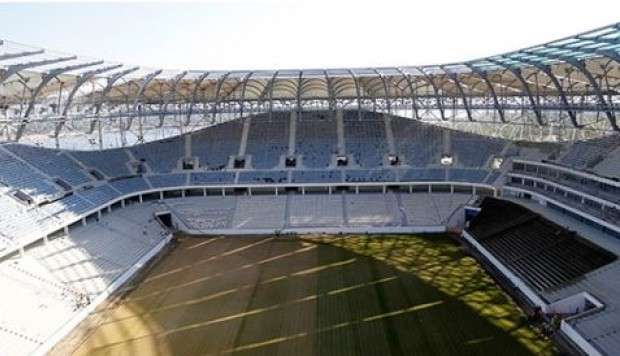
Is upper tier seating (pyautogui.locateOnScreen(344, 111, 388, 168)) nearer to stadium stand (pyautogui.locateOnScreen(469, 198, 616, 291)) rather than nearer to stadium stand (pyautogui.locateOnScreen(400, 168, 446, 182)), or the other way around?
stadium stand (pyautogui.locateOnScreen(400, 168, 446, 182))

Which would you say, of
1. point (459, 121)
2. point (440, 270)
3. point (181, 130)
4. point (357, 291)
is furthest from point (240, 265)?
point (459, 121)

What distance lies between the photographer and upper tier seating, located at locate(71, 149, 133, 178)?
42.1 m

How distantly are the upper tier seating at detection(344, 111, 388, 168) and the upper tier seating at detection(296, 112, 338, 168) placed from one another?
1.37 metres

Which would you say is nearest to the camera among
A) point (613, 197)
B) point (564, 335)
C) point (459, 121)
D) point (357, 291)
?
point (564, 335)

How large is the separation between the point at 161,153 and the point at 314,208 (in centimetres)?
1608

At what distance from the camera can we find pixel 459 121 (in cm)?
4675

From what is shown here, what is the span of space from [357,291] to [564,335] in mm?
9391

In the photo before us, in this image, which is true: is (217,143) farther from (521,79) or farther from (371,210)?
(521,79)

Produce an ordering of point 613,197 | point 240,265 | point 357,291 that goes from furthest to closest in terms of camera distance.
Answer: point 240,265, point 613,197, point 357,291

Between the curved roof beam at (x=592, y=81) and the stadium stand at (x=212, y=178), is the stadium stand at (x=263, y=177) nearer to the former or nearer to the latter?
the stadium stand at (x=212, y=178)

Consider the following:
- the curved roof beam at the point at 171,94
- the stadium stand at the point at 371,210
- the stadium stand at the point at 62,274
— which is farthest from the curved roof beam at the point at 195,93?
the stadium stand at the point at 371,210

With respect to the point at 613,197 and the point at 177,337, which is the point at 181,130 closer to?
the point at 177,337

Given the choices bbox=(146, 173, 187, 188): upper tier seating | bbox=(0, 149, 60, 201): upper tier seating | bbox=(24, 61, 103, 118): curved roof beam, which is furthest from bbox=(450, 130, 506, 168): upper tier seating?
bbox=(0, 149, 60, 201): upper tier seating

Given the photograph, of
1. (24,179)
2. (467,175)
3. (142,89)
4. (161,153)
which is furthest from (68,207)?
(467,175)
